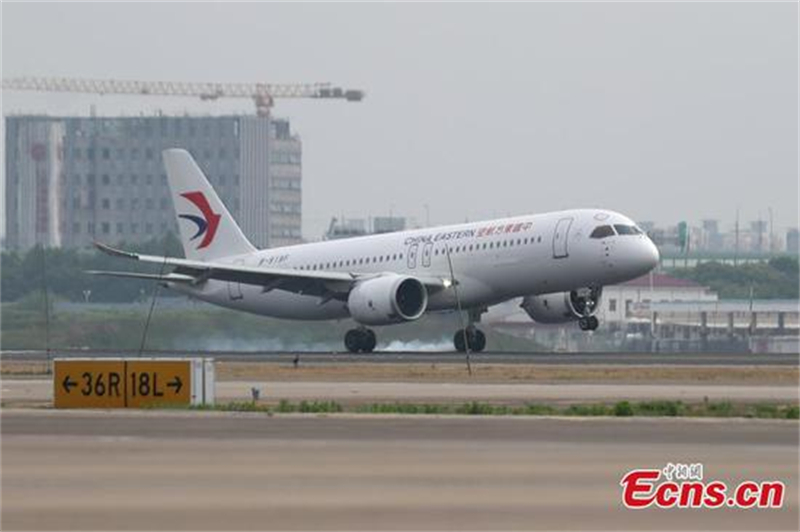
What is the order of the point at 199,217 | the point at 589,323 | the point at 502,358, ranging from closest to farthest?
the point at 502,358 → the point at 589,323 → the point at 199,217

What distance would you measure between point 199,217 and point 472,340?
12213 millimetres

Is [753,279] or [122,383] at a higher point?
[753,279]

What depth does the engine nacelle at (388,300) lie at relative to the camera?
62.7m

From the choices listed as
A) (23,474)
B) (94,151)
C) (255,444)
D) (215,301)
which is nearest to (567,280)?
(215,301)

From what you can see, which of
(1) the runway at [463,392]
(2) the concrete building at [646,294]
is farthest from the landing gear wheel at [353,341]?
(2) the concrete building at [646,294]

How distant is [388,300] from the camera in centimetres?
6253

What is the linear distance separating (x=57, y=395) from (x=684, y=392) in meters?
12.0

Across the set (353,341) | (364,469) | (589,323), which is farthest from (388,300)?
(364,469)

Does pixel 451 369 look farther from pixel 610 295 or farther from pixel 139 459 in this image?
pixel 610 295

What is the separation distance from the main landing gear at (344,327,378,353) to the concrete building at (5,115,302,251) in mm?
96510

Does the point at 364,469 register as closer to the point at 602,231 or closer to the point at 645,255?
the point at 602,231

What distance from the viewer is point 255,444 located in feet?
92.4

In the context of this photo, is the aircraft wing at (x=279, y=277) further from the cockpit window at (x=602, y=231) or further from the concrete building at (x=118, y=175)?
the concrete building at (x=118, y=175)

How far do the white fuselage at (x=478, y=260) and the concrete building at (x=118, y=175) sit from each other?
9209 centimetres
